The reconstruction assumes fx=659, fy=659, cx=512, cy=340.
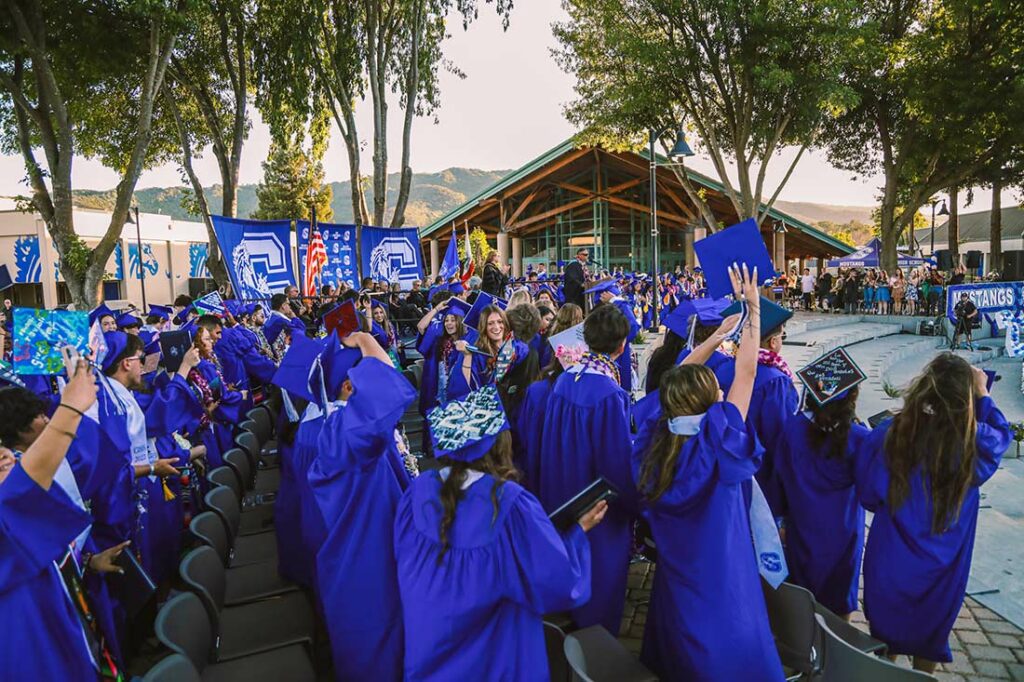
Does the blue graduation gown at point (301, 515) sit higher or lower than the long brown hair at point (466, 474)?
lower

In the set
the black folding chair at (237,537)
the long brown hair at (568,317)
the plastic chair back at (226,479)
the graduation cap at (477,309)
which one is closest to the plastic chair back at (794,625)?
the long brown hair at (568,317)

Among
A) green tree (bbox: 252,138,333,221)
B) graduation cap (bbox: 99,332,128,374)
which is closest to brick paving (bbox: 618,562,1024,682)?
graduation cap (bbox: 99,332,128,374)

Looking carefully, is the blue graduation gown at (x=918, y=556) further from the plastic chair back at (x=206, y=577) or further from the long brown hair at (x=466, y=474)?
the plastic chair back at (x=206, y=577)

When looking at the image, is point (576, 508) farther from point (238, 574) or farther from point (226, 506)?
point (226, 506)

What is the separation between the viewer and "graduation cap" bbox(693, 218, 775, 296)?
139 inches

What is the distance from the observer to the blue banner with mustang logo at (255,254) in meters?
10.1

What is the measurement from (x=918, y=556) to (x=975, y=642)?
49.8 inches

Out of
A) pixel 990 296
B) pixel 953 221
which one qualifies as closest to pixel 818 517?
pixel 990 296

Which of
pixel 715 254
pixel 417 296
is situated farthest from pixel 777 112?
pixel 715 254

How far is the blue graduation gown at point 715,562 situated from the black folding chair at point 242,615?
182cm

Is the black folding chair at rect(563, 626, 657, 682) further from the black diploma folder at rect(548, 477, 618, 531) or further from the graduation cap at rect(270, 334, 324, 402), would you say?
the graduation cap at rect(270, 334, 324, 402)

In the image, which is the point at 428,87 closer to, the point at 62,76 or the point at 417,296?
the point at 417,296

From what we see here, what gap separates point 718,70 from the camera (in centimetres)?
1655

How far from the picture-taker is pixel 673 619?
8.92 ft
